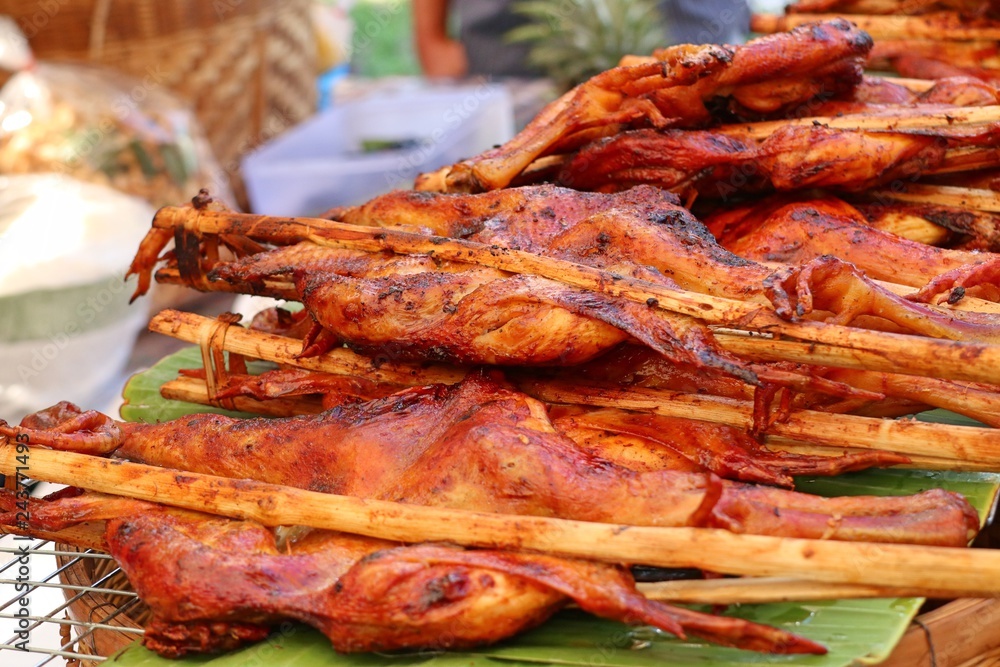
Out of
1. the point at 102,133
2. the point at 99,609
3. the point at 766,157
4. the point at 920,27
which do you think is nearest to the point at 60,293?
the point at 102,133

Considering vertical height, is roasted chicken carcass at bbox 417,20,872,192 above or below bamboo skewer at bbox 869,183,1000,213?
above

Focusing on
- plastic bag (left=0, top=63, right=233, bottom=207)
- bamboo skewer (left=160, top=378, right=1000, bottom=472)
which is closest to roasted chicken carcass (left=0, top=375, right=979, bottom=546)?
bamboo skewer (left=160, top=378, right=1000, bottom=472)

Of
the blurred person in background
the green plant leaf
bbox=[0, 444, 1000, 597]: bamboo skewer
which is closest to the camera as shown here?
bbox=[0, 444, 1000, 597]: bamboo skewer

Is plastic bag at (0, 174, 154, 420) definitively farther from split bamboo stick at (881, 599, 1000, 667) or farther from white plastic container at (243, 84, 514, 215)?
split bamboo stick at (881, 599, 1000, 667)

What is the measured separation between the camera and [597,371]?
2.45m

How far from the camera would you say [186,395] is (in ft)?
10.0

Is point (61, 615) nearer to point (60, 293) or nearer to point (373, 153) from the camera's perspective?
point (60, 293)

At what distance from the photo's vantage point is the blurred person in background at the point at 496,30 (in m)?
8.58

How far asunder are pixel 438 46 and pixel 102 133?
5612mm

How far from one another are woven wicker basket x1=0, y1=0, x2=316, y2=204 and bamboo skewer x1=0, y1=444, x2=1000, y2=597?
564 centimetres

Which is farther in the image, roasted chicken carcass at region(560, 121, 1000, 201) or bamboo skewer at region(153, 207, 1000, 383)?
roasted chicken carcass at region(560, 121, 1000, 201)

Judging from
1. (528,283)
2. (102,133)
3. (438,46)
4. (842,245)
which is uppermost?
(438,46)

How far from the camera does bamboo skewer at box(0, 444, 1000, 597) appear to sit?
172cm

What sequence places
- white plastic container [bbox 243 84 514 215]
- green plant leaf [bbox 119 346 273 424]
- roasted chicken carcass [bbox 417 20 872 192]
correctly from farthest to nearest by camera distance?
white plastic container [bbox 243 84 514 215] < green plant leaf [bbox 119 346 273 424] < roasted chicken carcass [bbox 417 20 872 192]
